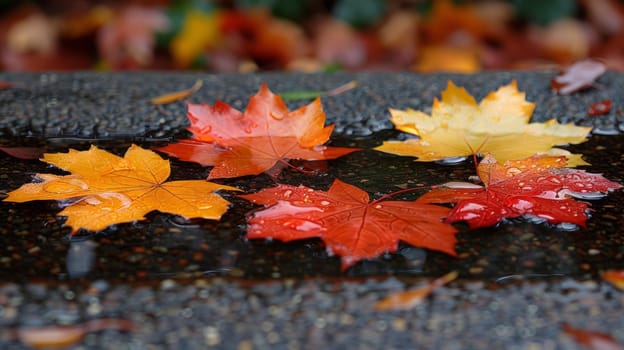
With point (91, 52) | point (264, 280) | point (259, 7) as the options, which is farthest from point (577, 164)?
point (91, 52)

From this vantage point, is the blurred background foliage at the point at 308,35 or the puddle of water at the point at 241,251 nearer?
the puddle of water at the point at 241,251

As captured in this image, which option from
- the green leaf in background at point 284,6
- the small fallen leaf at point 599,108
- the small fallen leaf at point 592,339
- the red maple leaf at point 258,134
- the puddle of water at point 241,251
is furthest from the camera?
the green leaf in background at point 284,6

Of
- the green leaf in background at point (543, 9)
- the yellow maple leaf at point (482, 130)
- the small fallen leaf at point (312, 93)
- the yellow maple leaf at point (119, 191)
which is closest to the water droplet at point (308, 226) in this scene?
the yellow maple leaf at point (119, 191)

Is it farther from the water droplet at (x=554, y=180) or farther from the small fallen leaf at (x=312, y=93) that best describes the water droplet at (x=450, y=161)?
the small fallen leaf at (x=312, y=93)

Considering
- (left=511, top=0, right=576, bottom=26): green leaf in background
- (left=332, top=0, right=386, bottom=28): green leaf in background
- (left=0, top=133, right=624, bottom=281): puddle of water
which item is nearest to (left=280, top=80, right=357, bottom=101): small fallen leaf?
(left=0, top=133, right=624, bottom=281): puddle of water

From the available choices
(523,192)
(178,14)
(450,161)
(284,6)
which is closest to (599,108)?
(450,161)

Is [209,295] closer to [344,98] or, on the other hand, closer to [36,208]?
[36,208]
